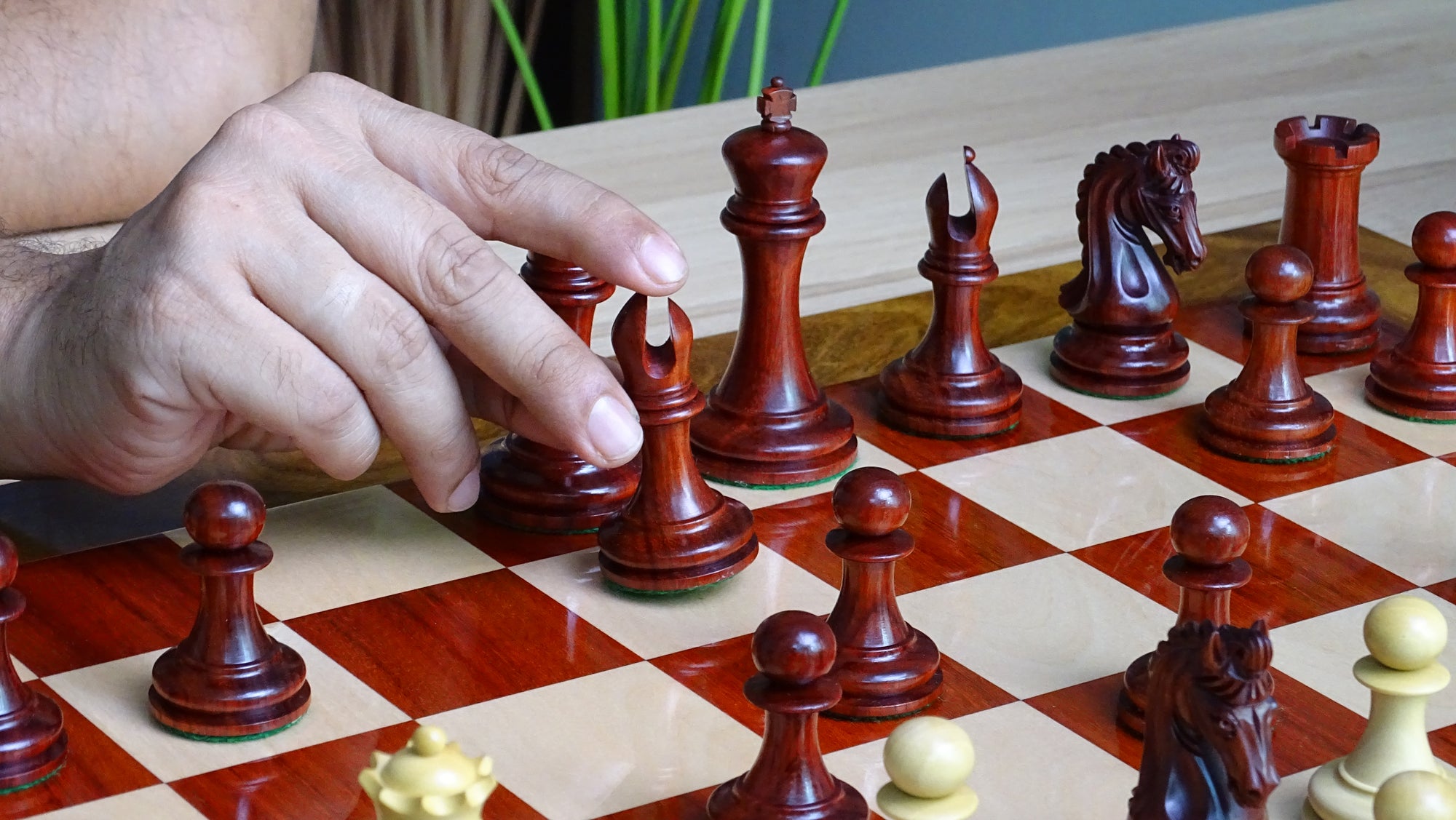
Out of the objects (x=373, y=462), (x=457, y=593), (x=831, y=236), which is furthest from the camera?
(x=831, y=236)

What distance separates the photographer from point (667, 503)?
1225 mm

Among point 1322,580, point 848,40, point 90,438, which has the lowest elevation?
point 848,40

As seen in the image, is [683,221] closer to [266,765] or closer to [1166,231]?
[1166,231]

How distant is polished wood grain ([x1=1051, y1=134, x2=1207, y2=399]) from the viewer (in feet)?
4.95

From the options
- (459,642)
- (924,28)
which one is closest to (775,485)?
(459,642)

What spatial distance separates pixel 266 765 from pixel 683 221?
1008 mm

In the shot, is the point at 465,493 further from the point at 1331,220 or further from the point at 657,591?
the point at 1331,220

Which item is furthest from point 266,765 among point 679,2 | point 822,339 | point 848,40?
point 848,40

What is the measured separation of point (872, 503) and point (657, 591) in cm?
20

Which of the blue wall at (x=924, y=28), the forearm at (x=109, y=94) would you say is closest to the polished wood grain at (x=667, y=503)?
the forearm at (x=109, y=94)

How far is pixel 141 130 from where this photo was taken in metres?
2.02

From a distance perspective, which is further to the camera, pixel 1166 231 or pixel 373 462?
pixel 1166 231

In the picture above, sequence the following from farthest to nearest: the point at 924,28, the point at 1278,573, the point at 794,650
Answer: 1. the point at 924,28
2. the point at 1278,573
3. the point at 794,650

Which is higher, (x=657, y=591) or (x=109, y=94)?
(x=109, y=94)
